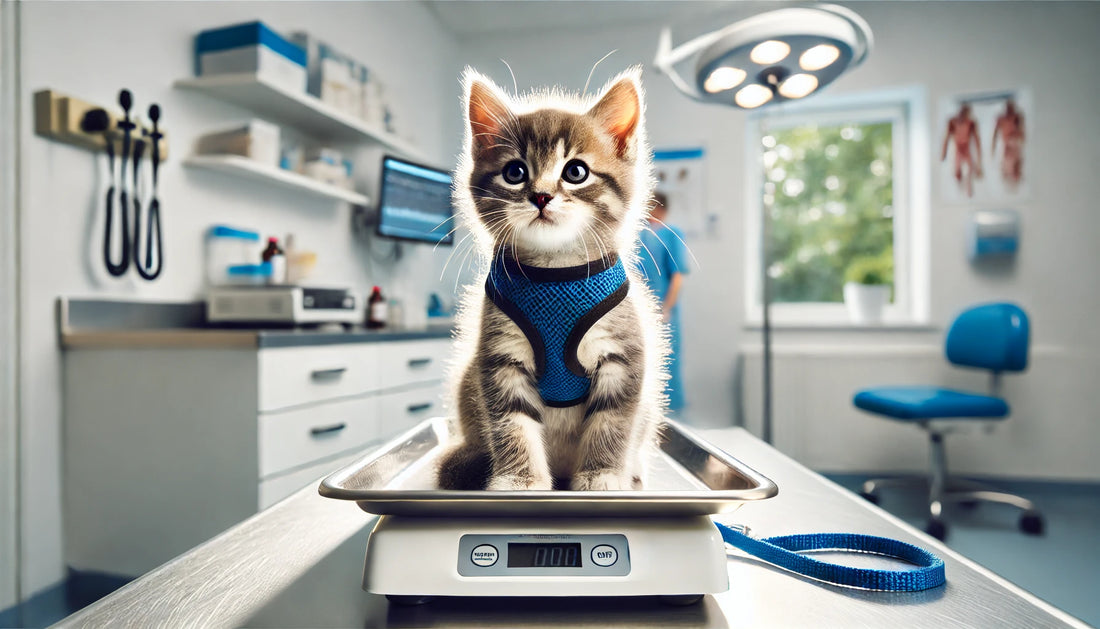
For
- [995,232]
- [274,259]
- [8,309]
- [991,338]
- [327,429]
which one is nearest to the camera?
[8,309]

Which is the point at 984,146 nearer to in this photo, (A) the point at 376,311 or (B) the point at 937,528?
(B) the point at 937,528

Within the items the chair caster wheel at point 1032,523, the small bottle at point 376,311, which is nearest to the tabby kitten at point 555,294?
the small bottle at point 376,311

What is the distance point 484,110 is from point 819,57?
0.69 m

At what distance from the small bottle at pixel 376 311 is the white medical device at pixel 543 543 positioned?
7.15ft

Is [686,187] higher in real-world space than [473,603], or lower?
higher

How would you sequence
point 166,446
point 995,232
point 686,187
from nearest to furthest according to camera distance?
point 166,446
point 995,232
point 686,187

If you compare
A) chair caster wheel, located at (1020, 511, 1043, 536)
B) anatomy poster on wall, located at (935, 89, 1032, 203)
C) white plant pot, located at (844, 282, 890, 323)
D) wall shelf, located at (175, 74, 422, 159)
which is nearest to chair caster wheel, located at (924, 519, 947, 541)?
chair caster wheel, located at (1020, 511, 1043, 536)

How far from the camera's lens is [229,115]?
6.88 feet

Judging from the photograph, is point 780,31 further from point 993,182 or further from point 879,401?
point 993,182

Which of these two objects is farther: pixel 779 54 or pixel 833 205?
pixel 833 205

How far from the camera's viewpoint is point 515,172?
488 millimetres

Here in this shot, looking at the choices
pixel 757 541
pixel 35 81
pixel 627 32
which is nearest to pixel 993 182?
pixel 627 32

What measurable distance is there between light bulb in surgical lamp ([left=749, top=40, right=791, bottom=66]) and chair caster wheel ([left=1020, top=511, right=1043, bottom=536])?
2582mm

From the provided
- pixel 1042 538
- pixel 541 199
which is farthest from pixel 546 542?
pixel 1042 538
